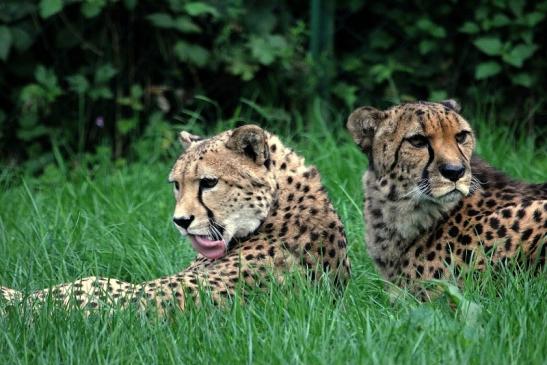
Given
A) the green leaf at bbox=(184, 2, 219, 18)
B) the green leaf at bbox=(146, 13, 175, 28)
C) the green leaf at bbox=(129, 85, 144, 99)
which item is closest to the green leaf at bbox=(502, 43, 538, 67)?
the green leaf at bbox=(184, 2, 219, 18)

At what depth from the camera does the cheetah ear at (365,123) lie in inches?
170

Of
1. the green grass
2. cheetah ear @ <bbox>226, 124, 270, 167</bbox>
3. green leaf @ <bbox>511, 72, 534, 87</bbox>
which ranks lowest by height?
the green grass

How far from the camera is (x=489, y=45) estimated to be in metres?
6.67

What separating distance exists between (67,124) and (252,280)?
339 centimetres

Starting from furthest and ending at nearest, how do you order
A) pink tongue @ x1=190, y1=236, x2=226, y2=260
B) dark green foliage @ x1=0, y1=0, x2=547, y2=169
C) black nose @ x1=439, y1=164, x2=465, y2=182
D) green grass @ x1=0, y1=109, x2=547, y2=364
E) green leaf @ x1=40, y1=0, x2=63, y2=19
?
dark green foliage @ x1=0, y1=0, x2=547, y2=169 → green leaf @ x1=40, y1=0, x2=63, y2=19 → pink tongue @ x1=190, y1=236, x2=226, y2=260 → black nose @ x1=439, y1=164, x2=465, y2=182 → green grass @ x1=0, y1=109, x2=547, y2=364

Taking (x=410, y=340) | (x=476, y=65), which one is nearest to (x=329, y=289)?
(x=410, y=340)

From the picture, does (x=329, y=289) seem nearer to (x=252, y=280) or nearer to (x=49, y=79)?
(x=252, y=280)

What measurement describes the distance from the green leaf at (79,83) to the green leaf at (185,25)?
640 mm

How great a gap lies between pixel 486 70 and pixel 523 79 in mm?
249

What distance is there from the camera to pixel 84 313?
144 inches

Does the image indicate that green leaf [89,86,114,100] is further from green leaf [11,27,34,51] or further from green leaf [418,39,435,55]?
green leaf [418,39,435,55]

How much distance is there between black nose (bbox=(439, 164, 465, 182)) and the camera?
4.00m

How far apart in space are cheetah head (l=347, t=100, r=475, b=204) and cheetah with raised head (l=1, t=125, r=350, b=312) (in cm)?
27

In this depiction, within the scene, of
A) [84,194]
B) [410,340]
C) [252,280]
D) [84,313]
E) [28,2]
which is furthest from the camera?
[28,2]
